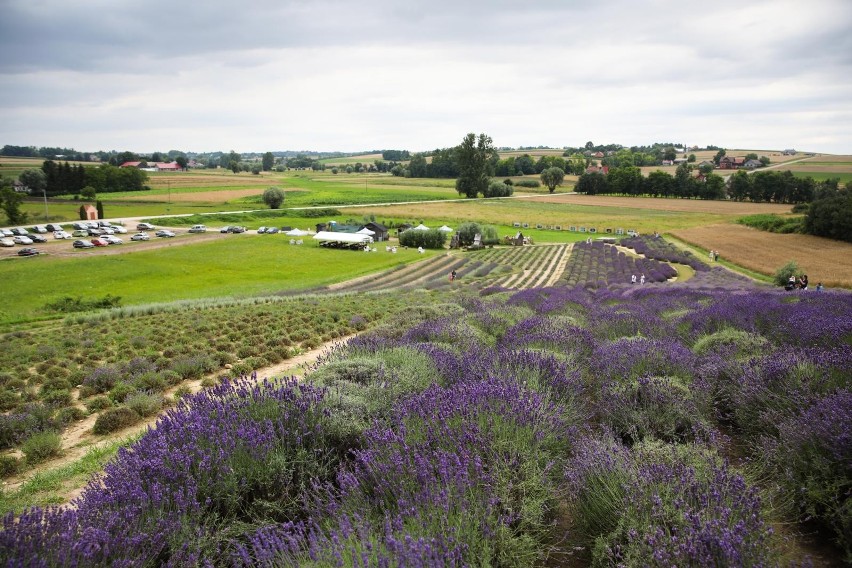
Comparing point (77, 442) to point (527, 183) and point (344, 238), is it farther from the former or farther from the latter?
point (527, 183)

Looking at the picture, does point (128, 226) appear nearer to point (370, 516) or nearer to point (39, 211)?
point (39, 211)

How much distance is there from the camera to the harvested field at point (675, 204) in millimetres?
98688

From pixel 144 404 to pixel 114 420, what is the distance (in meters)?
0.63

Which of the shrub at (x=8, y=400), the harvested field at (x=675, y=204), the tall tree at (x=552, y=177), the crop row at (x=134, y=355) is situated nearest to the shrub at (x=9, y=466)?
the crop row at (x=134, y=355)

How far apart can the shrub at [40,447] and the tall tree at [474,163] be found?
380 ft

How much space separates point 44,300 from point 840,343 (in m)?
41.2

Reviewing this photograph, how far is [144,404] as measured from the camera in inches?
359

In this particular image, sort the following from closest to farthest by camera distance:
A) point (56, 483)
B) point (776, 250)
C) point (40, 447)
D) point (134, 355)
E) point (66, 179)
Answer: point (56, 483), point (40, 447), point (134, 355), point (776, 250), point (66, 179)

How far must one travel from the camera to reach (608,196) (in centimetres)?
13225

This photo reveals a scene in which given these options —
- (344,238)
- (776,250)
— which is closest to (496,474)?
(344,238)

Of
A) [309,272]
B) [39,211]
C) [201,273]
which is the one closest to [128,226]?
[39,211]

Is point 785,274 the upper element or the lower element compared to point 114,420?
lower

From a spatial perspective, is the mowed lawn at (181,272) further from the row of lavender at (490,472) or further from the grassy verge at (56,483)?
the row of lavender at (490,472)

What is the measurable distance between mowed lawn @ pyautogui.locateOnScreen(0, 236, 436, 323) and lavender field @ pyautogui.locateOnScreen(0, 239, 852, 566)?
2987 cm
